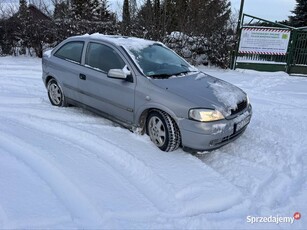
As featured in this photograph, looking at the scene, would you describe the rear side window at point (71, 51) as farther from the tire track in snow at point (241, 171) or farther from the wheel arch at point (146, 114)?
the tire track in snow at point (241, 171)

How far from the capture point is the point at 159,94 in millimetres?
4066

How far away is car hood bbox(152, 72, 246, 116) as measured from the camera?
3921 millimetres

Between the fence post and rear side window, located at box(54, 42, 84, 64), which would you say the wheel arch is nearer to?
rear side window, located at box(54, 42, 84, 64)

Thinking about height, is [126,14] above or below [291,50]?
above

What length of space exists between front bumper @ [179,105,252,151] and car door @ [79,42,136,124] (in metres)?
0.98

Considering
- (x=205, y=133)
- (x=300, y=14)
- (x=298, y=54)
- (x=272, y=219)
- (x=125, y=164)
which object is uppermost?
(x=300, y=14)

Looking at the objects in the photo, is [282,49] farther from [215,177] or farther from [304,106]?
[215,177]

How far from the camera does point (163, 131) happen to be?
412 centimetres

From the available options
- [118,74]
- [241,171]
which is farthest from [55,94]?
[241,171]

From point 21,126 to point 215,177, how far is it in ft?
A: 10.3

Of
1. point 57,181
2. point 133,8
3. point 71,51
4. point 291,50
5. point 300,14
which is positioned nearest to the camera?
point 57,181

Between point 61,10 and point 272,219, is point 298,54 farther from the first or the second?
point 61,10

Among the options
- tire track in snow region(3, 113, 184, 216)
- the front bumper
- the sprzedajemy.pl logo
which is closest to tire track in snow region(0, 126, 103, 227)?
tire track in snow region(3, 113, 184, 216)

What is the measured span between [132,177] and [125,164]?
294 mm
